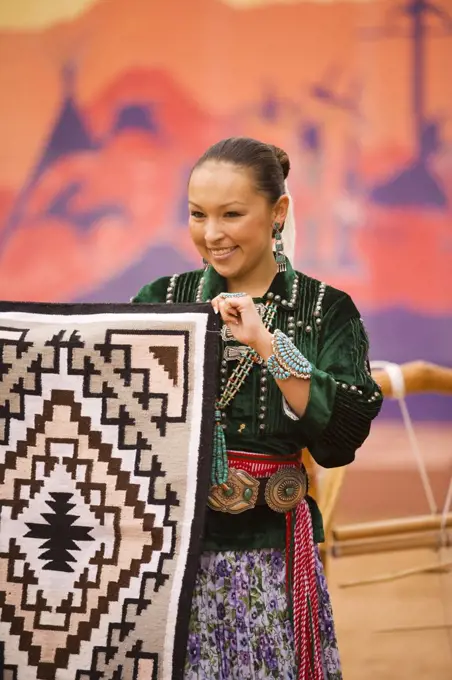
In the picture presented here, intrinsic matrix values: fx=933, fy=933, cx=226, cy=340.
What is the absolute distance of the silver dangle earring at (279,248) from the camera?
1.77 m

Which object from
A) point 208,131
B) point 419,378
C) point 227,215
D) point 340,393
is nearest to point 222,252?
point 227,215

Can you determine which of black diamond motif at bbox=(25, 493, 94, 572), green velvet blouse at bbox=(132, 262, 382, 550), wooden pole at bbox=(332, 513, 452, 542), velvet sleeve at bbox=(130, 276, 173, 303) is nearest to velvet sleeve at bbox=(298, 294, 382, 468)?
green velvet blouse at bbox=(132, 262, 382, 550)

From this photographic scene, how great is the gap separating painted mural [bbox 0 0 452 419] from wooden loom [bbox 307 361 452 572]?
101cm

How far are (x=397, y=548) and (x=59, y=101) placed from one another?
7.59 feet

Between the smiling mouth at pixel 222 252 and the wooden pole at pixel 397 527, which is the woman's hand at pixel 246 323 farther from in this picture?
the wooden pole at pixel 397 527

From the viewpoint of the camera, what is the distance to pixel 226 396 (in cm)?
171

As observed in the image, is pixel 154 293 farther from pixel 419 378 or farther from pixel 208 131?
pixel 208 131

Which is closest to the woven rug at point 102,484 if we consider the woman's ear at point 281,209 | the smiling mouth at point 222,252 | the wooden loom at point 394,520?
the smiling mouth at point 222,252

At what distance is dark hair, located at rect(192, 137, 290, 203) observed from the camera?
5.54 ft

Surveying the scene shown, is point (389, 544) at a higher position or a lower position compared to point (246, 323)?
higher

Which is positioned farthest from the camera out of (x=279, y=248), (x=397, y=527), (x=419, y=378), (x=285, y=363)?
(x=397, y=527)

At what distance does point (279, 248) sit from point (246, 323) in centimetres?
25

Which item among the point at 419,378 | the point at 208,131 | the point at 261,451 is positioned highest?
the point at 208,131

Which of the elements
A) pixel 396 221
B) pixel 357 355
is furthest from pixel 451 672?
pixel 396 221
